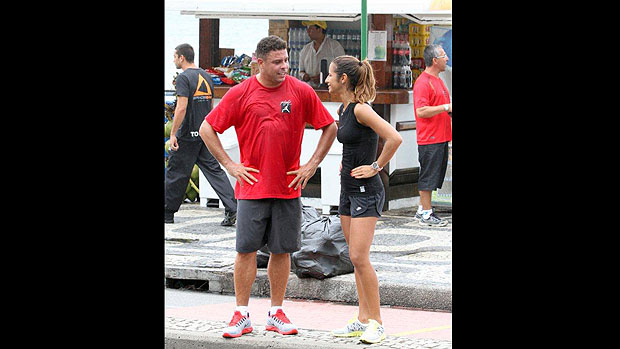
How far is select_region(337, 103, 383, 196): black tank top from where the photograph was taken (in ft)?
25.7

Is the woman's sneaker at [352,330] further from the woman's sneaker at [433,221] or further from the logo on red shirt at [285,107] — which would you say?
the woman's sneaker at [433,221]

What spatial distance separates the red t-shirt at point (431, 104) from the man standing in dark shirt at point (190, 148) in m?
2.18

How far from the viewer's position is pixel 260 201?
26.2 ft

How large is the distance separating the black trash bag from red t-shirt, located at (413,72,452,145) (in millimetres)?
3424

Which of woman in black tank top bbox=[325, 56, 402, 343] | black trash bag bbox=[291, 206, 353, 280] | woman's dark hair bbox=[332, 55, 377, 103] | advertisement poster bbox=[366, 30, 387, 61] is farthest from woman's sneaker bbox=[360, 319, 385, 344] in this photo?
advertisement poster bbox=[366, 30, 387, 61]

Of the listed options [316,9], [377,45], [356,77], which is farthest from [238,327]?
[377,45]

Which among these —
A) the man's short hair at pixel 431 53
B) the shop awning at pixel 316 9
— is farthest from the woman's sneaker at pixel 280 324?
the shop awning at pixel 316 9

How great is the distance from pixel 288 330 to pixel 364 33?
10.5 ft

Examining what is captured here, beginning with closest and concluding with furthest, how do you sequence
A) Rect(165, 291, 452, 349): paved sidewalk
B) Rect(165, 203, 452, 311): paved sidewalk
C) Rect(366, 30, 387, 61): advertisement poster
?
1. Rect(165, 291, 452, 349): paved sidewalk
2. Rect(165, 203, 452, 311): paved sidewalk
3. Rect(366, 30, 387, 61): advertisement poster

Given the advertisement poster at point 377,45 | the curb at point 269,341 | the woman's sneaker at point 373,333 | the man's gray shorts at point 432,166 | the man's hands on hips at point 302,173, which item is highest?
the advertisement poster at point 377,45

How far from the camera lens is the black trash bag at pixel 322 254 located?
938 cm

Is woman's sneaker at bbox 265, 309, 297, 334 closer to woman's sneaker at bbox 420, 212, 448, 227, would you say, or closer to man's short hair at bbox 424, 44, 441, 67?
woman's sneaker at bbox 420, 212, 448, 227
